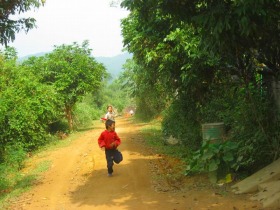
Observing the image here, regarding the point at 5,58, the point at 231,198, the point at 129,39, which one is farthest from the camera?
Answer: the point at 5,58

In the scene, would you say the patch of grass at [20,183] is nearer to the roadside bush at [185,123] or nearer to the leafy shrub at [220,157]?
the leafy shrub at [220,157]

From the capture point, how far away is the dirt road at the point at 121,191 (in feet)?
21.4

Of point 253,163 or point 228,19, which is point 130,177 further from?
point 228,19

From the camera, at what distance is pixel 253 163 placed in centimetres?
752

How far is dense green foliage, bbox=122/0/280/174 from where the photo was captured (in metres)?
5.74

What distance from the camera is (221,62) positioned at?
28.0 ft

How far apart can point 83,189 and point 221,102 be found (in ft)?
14.5

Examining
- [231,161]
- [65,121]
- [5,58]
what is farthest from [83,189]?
[65,121]

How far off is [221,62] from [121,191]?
3776 mm

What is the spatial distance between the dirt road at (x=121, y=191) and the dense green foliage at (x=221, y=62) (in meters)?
1.26

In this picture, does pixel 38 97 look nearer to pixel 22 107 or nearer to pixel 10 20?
pixel 22 107

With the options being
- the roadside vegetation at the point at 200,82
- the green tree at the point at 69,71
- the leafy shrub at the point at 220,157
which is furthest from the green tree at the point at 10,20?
the green tree at the point at 69,71

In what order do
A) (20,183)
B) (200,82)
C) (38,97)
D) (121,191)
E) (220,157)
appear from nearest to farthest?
1. (220,157)
2. (121,191)
3. (20,183)
4. (200,82)
5. (38,97)

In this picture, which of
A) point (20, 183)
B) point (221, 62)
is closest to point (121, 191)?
point (20, 183)
